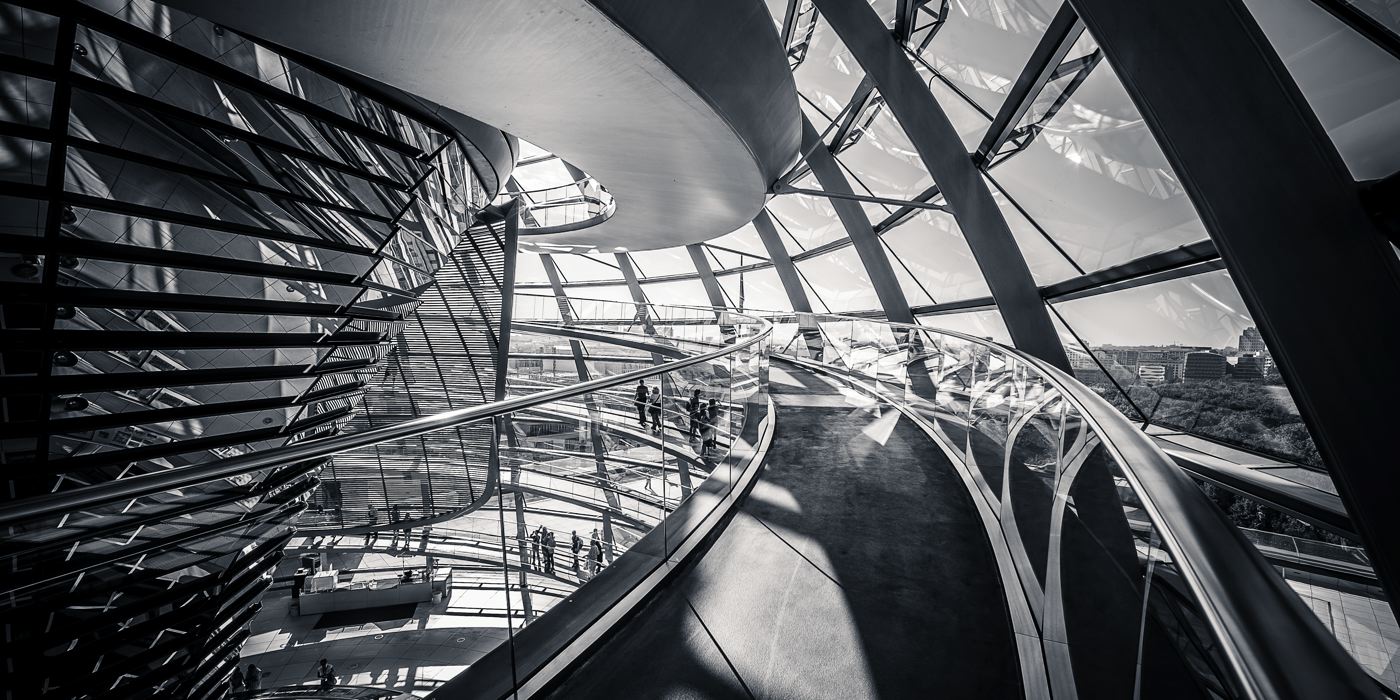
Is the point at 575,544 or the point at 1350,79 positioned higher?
the point at 1350,79

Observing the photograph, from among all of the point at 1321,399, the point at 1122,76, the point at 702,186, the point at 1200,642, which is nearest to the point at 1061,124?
the point at 1122,76

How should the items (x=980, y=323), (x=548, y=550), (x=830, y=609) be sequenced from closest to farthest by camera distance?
(x=830, y=609)
(x=548, y=550)
(x=980, y=323)

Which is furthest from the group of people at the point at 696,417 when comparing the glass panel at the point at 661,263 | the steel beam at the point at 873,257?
the glass panel at the point at 661,263

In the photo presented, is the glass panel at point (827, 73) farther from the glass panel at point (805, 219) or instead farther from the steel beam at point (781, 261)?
the steel beam at point (781, 261)

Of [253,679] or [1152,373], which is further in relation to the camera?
[1152,373]

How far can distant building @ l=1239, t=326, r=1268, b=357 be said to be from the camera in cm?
536

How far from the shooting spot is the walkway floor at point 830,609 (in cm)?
232

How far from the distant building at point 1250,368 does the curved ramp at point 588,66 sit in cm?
598

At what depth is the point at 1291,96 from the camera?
358cm

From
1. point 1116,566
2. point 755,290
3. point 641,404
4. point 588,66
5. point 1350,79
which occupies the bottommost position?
point 1116,566

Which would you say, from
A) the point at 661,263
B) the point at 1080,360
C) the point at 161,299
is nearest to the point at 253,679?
the point at 161,299

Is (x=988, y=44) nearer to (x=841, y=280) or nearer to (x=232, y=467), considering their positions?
(x=232, y=467)

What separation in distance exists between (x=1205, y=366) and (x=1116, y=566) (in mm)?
6212

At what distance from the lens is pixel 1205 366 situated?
605cm
